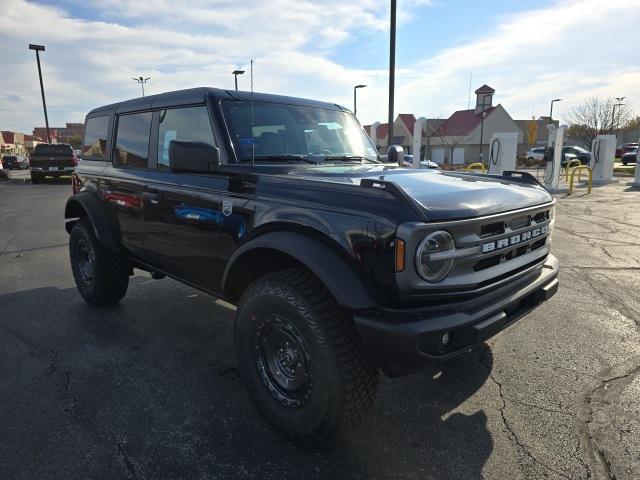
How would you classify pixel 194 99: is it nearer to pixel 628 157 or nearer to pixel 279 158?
pixel 279 158

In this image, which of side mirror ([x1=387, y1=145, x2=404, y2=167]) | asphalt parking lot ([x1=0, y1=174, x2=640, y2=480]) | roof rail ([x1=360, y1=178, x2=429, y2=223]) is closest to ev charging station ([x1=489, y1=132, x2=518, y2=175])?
asphalt parking lot ([x1=0, y1=174, x2=640, y2=480])

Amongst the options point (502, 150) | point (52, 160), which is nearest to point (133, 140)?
point (502, 150)

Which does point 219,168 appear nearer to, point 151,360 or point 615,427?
point 151,360

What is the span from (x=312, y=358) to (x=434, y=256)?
81 cm

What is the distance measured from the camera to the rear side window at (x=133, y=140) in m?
3.84

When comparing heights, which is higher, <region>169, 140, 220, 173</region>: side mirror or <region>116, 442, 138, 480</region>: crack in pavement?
<region>169, 140, 220, 173</region>: side mirror

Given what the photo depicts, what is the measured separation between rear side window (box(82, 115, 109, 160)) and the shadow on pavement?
5.73 ft

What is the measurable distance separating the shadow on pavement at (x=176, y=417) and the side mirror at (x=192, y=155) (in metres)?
1.52

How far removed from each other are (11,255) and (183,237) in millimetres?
5237

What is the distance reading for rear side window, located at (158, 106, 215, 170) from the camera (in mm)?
3242

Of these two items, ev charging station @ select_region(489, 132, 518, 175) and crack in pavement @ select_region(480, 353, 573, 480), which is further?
ev charging station @ select_region(489, 132, 518, 175)

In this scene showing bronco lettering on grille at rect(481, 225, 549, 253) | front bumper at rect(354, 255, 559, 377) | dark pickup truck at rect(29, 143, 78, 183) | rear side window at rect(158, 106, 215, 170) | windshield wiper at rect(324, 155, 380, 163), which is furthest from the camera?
dark pickup truck at rect(29, 143, 78, 183)

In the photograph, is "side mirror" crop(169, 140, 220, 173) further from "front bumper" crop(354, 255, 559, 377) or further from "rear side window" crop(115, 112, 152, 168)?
"front bumper" crop(354, 255, 559, 377)

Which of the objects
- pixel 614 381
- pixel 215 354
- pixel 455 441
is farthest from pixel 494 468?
pixel 215 354
